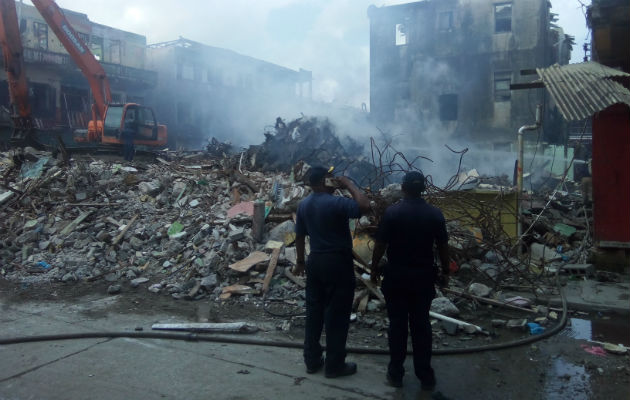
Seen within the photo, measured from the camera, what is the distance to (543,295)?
5.90 meters

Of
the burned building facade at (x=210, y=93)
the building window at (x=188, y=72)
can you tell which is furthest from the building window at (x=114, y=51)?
the building window at (x=188, y=72)

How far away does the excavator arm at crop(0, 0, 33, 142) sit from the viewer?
545 inches

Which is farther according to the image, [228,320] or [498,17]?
[498,17]

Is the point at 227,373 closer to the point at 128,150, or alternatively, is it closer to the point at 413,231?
the point at 413,231

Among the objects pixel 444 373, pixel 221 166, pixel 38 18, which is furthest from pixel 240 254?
pixel 38 18

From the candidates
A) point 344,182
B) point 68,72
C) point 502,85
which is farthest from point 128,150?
point 502,85

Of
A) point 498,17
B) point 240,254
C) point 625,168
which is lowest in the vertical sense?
point 240,254

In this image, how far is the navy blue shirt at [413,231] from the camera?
3508 mm

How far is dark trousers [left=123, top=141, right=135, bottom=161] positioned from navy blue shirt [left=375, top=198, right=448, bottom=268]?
43.3ft

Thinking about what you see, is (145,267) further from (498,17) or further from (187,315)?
(498,17)

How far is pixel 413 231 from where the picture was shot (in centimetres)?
350

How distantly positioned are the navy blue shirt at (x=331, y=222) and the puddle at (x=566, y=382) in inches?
74.9

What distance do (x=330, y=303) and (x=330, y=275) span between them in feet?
0.78

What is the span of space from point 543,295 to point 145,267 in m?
5.68
